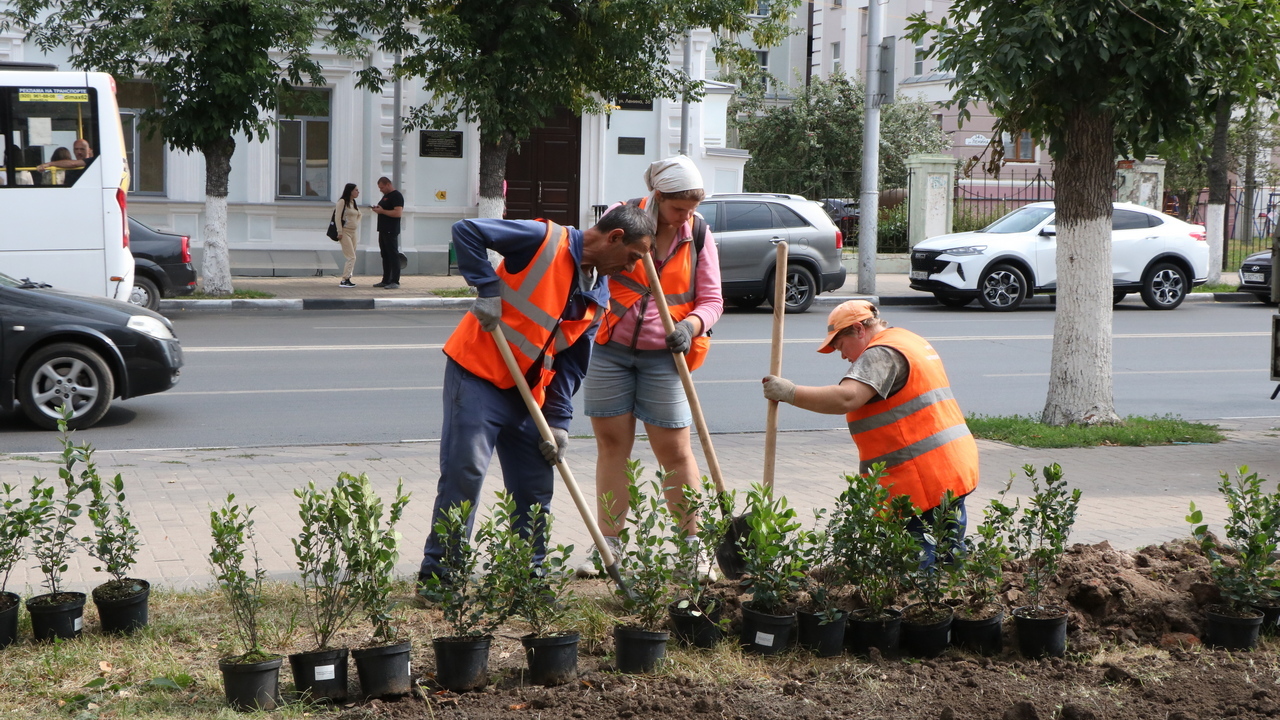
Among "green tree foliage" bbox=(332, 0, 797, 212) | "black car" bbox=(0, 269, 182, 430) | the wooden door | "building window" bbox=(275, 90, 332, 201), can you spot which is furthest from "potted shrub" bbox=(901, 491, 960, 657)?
the wooden door

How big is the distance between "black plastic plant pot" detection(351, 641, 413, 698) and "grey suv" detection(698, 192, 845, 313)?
1378 cm

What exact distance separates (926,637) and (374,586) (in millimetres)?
1762

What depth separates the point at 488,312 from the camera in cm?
429

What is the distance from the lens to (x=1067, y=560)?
16.0 ft

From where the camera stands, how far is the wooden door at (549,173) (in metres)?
24.7

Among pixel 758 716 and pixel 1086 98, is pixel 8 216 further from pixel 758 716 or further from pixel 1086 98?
pixel 758 716

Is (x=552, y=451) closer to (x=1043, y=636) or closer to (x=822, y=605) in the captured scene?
(x=822, y=605)

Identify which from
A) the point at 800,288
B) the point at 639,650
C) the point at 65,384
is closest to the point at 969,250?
the point at 800,288

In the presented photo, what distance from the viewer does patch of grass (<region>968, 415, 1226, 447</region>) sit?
28.4 ft

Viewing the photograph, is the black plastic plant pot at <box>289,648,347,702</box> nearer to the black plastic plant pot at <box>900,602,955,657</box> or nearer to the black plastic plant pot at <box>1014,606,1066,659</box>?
the black plastic plant pot at <box>900,602,955,657</box>

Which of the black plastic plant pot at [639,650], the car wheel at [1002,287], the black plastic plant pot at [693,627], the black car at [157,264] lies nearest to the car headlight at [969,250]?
the car wheel at [1002,287]

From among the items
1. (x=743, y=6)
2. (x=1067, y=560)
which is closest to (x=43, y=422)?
(x=1067, y=560)

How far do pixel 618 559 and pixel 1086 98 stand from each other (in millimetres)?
5405

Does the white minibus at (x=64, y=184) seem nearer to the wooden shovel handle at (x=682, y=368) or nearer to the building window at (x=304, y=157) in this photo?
the building window at (x=304, y=157)
